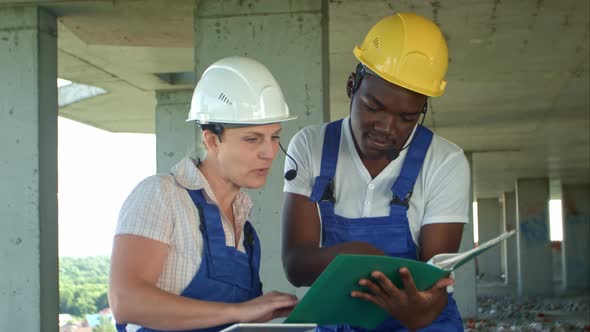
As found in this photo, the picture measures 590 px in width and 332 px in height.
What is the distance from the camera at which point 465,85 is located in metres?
12.3

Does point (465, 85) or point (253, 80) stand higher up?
point (465, 85)

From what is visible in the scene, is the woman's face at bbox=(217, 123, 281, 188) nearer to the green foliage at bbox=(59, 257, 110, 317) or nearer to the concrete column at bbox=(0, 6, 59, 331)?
the concrete column at bbox=(0, 6, 59, 331)

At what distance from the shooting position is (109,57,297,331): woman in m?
2.39

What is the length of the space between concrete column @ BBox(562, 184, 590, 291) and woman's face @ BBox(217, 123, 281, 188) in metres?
32.9

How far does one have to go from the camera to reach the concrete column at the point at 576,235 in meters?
33.6


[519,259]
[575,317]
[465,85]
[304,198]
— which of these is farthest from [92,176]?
[304,198]

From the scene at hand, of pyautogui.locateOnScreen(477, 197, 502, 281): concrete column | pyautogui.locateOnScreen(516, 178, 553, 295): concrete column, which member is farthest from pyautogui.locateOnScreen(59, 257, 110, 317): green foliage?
pyautogui.locateOnScreen(477, 197, 502, 281): concrete column

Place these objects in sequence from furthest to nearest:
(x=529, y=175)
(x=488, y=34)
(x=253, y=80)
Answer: (x=529, y=175) < (x=488, y=34) < (x=253, y=80)

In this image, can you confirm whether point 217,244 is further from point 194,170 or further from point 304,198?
point 304,198

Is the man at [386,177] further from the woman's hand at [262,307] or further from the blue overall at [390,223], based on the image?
the woman's hand at [262,307]

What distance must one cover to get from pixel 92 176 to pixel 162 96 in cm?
3538

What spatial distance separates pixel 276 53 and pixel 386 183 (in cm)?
397

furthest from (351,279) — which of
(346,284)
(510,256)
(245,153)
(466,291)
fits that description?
(510,256)

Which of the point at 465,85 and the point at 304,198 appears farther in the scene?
the point at 465,85
